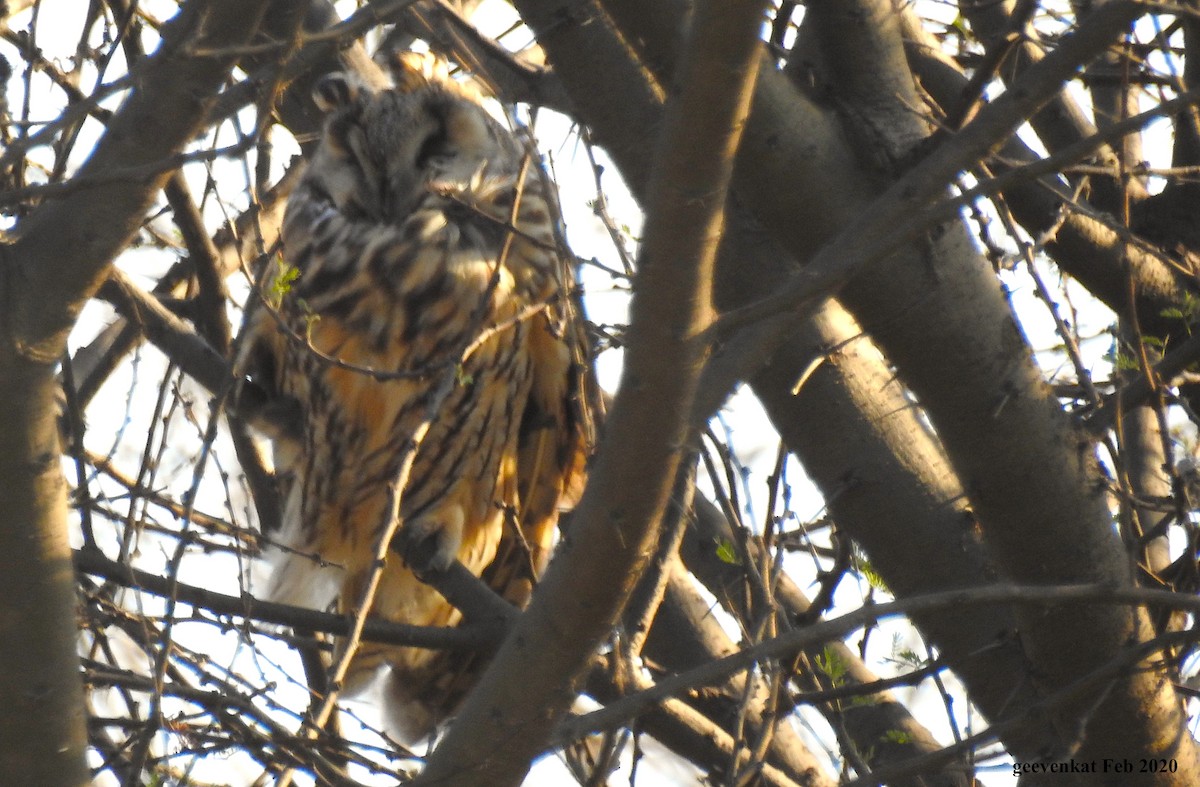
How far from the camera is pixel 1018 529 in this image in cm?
192

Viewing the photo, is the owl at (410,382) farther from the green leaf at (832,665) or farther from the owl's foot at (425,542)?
the green leaf at (832,665)

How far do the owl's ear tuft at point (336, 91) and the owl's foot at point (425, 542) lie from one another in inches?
39.2

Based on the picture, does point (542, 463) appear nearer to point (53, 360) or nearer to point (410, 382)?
point (410, 382)

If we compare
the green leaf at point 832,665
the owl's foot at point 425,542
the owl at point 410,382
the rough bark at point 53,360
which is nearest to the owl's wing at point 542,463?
the owl at point 410,382

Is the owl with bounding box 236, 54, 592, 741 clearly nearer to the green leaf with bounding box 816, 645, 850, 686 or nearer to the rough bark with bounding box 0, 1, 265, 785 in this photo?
the green leaf with bounding box 816, 645, 850, 686

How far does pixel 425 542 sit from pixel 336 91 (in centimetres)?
108

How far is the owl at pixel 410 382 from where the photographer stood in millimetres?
2910

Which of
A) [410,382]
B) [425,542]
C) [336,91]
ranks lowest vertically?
[425,542]

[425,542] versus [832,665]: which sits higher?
[425,542]

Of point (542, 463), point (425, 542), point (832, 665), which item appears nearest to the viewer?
point (832, 665)

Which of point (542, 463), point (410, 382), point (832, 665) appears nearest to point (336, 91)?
point (410, 382)

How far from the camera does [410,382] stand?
2.79m

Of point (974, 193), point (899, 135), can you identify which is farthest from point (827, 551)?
point (974, 193)

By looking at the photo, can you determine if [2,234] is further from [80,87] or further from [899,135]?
[899,135]
